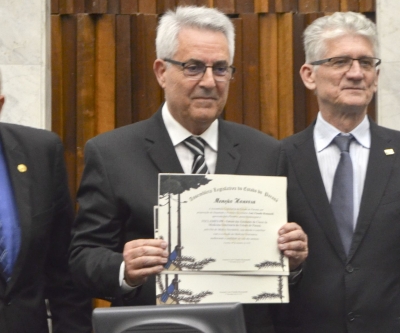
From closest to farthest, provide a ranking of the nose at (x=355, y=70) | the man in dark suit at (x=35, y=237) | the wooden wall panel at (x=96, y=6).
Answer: the man in dark suit at (x=35, y=237) → the nose at (x=355, y=70) → the wooden wall panel at (x=96, y=6)

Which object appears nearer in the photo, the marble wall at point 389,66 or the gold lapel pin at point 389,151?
the gold lapel pin at point 389,151

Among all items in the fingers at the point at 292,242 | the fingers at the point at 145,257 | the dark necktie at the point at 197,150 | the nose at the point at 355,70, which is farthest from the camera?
the nose at the point at 355,70

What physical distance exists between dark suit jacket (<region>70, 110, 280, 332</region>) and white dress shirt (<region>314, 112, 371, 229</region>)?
1.30ft

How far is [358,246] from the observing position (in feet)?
12.8

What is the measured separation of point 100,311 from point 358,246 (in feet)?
5.14

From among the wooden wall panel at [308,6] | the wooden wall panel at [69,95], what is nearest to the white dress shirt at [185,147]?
the wooden wall panel at [69,95]

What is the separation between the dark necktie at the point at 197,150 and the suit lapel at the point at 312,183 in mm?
571

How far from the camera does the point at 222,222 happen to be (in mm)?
3385

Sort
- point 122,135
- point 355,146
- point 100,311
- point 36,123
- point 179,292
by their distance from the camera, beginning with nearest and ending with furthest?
point 100,311
point 179,292
point 122,135
point 355,146
point 36,123

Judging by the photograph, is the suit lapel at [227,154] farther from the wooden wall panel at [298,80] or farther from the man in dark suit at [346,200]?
the wooden wall panel at [298,80]

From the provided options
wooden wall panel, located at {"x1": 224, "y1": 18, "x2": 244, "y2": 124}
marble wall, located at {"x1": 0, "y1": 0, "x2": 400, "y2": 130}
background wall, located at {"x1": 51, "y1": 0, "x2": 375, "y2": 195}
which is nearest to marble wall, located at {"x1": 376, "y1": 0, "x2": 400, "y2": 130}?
marble wall, located at {"x1": 0, "y1": 0, "x2": 400, "y2": 130}

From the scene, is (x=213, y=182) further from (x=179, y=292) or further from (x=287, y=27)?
(x=287, y=27)

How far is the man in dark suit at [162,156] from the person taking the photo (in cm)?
359

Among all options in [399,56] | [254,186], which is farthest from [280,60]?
[254,186]
